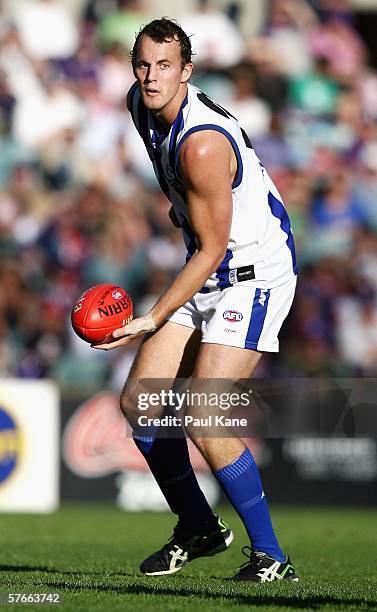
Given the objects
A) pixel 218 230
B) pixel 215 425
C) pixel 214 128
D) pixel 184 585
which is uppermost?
pixel 214 128

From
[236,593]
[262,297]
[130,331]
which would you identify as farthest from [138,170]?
[236,593]

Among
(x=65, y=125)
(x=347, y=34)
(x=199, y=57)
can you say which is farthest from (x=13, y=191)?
(x=347, y=34)

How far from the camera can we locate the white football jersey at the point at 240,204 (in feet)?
18.7

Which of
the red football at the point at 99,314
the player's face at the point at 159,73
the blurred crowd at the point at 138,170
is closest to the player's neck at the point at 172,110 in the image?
the player's face at the point at 159,73

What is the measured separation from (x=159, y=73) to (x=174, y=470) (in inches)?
78.3

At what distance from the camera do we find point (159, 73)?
5520 mm

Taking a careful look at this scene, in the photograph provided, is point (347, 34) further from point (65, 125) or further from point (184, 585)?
point (184, 585)

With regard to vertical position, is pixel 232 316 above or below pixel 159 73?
below

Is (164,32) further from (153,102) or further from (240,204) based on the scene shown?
(240,204)

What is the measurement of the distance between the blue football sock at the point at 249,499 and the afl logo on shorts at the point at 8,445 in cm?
615

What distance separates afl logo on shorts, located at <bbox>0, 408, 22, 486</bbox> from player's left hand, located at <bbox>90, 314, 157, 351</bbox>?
6321 millimetres

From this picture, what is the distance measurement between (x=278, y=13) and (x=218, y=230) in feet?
38.0

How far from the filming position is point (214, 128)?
5.50 meters

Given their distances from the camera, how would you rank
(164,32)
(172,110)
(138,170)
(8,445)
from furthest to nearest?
(138,170) < (8,445) < (172,110) < (164,32)
